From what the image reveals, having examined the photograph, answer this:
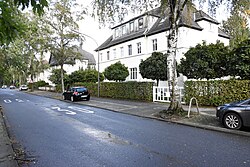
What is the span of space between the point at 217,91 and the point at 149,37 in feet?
51.9

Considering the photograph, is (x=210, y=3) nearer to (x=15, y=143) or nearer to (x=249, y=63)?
(x=249, y=63)

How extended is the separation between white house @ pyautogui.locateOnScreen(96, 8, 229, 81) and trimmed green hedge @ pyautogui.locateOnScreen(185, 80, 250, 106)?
21.2ft

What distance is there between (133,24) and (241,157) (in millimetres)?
30118

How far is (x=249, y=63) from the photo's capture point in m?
14.6

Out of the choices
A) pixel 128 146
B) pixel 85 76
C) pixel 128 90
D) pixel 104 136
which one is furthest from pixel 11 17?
pixel 85 76

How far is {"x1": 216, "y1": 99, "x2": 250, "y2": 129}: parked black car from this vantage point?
28.1 ft

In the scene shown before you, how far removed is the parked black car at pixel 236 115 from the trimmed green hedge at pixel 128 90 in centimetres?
1212

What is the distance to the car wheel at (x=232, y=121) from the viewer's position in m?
8.79

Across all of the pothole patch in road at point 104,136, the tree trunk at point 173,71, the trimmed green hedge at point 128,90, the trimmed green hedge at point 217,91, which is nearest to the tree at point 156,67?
the trimmed green hedge at point 128,90

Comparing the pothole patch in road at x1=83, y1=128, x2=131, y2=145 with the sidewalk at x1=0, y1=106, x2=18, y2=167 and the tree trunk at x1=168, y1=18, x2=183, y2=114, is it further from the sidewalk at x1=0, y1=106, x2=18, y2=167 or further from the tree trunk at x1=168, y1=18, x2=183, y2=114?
the tree trunk at x1=168, y1=18, x2=183, y2=114

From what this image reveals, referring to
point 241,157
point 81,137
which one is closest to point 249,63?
point 241,157

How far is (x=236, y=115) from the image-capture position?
890 centimetres

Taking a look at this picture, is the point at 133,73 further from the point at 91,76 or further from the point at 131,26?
the point at 91,76

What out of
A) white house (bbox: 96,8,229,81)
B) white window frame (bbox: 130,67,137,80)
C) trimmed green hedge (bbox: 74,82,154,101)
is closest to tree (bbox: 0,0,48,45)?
trimmed green hedge (bbox: 74,82,154,101)
